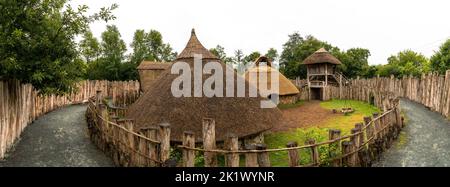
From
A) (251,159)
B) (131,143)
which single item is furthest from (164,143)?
(251,159)

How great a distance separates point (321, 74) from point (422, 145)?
2031 centimetres

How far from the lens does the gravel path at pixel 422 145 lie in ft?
31.2

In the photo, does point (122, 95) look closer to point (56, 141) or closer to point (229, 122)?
point (56, 141)

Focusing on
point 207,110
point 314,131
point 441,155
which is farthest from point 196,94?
point 441,155

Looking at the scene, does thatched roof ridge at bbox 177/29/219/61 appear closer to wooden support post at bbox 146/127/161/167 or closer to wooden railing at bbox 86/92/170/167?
wooden railing at bbox 86/92/170/167

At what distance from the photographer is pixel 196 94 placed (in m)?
11.5

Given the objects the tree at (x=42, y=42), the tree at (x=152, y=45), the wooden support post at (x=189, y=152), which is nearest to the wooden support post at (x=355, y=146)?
the wooden support post at (x=189, y=152)

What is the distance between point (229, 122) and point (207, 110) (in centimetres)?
86

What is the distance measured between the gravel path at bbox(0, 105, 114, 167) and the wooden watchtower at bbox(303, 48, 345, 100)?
21713 millimetres

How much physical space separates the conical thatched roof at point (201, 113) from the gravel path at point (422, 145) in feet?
13.2

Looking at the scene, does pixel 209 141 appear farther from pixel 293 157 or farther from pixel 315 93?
pixel 315 93

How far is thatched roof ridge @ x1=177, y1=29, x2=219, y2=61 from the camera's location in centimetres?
1338
